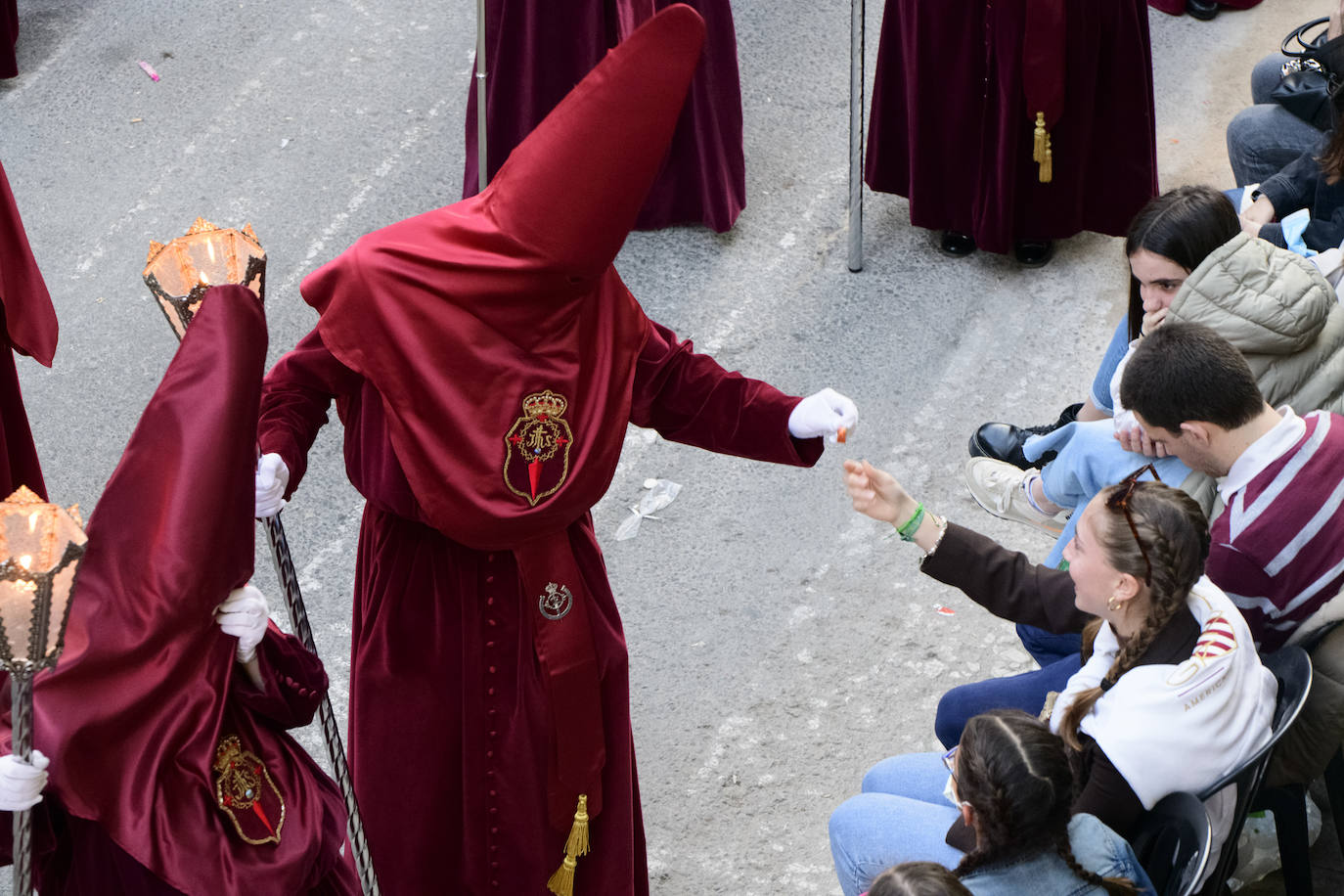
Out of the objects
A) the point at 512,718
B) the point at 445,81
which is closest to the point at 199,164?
the point at 445,81

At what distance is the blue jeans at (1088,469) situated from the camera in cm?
300

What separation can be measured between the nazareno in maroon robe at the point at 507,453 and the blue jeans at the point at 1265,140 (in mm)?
2550

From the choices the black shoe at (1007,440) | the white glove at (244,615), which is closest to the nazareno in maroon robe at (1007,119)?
the black shoe at (1007,440)

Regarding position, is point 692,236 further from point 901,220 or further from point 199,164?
point 199,164

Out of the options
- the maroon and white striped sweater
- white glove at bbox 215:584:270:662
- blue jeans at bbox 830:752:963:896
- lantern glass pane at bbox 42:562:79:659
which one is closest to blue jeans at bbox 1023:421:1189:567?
the maroon and white striped sweater

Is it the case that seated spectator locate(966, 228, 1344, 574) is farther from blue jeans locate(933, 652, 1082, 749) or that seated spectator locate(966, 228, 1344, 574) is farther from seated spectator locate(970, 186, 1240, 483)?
blue jeans locate(933, 652, 1082, 749)

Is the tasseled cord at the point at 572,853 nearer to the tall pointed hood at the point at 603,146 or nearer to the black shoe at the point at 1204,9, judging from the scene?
the tall pointed hood at the point at 603,146

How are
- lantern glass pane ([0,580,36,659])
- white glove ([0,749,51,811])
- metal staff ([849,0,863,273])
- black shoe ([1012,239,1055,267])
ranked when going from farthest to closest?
black shoe ([1012,239,1055,267])
metal staff ([849,0,863,273])
white glove ([0,749,51,811])
lantern glass pane ([0,580,36,659])

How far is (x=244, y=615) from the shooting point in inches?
81.0

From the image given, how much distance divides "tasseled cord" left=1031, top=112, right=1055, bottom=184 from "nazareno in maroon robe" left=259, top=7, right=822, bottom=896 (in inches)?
88.1

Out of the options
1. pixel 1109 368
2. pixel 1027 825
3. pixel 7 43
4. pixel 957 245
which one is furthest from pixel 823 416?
pixel 7 43

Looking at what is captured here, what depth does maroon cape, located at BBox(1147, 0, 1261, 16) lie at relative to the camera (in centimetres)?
626

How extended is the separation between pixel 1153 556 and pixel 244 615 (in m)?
1.37

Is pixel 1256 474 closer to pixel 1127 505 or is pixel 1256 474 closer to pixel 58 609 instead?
pixel 1127 505
